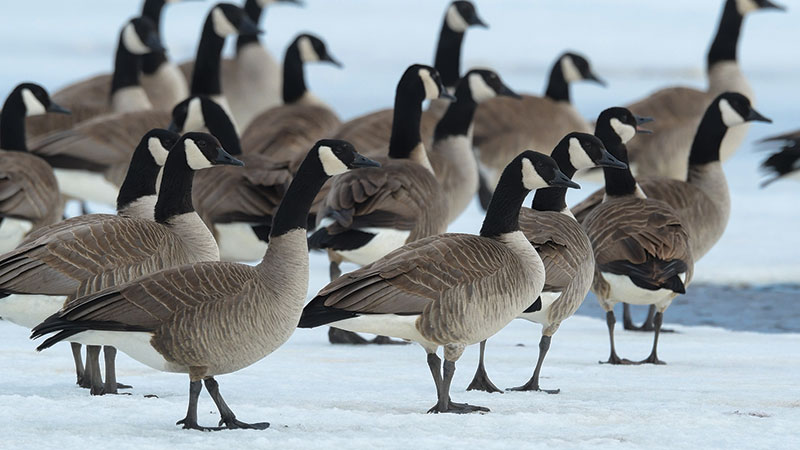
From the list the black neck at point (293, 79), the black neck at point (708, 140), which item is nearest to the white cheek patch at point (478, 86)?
the black neck at point (708, 140)

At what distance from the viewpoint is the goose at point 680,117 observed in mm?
13531

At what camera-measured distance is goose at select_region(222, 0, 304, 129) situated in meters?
15.6

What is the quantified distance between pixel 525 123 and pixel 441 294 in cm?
894

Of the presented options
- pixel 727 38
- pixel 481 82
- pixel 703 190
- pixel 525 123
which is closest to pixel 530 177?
pixel 703 190

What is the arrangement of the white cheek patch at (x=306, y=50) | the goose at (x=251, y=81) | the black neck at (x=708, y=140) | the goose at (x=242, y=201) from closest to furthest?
the goose at (x=242, y=201) → the black neck at (x=708, y=140) → the white cheek patch at (x=306, y=50) → the goose at (x=251, y=81)

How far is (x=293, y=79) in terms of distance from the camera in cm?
1324

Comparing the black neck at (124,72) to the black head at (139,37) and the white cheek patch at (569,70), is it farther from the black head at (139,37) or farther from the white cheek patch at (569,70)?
the white cheek patch at (569,70)

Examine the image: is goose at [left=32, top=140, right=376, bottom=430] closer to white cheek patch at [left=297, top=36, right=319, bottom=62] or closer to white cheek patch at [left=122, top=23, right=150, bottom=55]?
white cheek patch at [left=297, top=36, right=319, bottom=62]

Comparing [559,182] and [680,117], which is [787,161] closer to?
[680,117]

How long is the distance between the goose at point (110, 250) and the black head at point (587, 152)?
2035 mm

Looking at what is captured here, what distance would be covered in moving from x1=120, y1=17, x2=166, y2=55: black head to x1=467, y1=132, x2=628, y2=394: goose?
7.90 meters

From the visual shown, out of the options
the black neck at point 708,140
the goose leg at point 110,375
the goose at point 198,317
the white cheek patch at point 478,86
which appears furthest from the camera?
the white cheek patch at point 478,86

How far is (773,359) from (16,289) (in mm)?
4175

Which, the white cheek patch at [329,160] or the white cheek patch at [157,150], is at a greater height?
the white cheek patch at [157,150]
